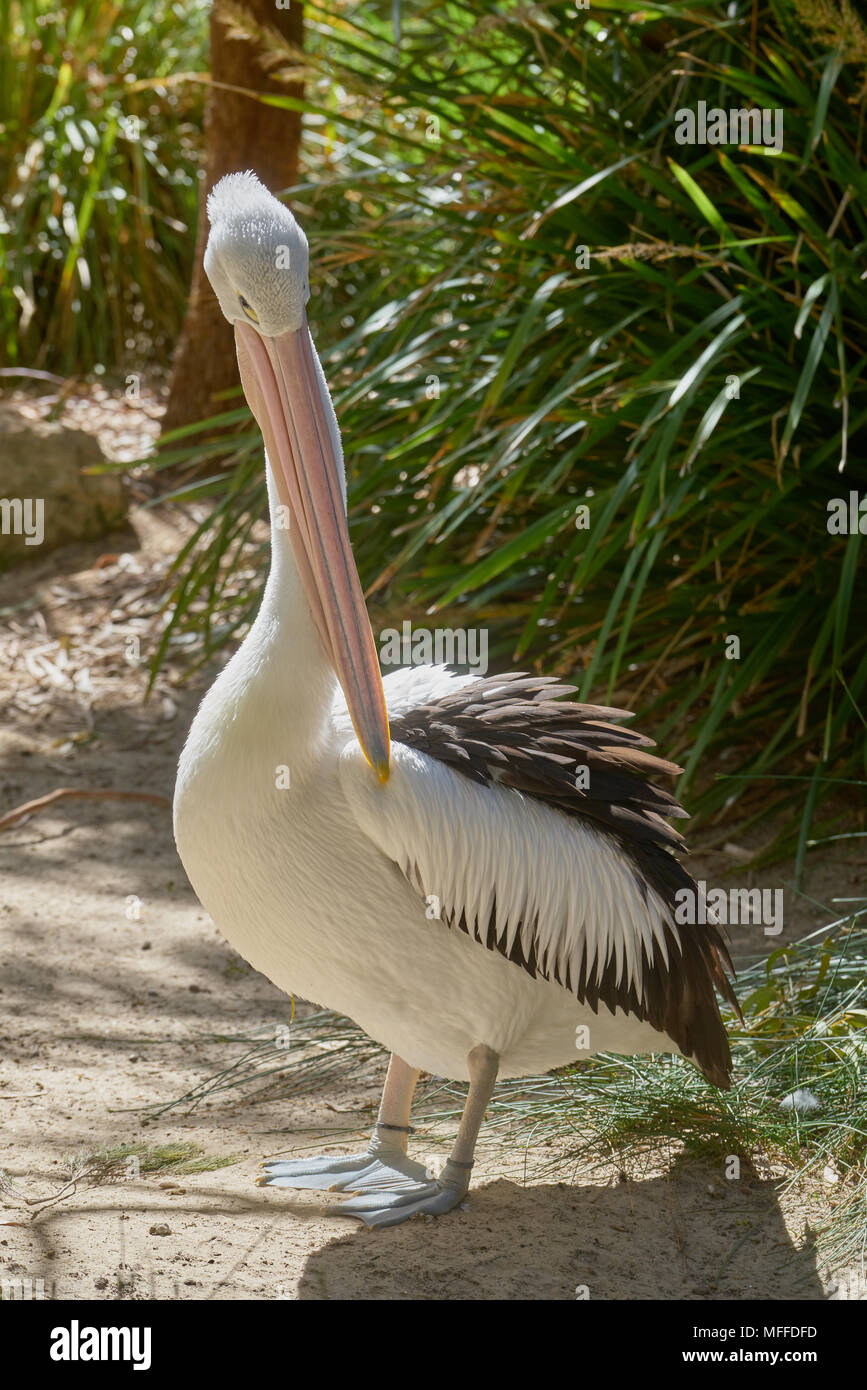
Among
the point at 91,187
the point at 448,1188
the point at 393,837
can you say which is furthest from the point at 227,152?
the point at 448,1188

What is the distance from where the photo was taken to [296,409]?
9.39ft

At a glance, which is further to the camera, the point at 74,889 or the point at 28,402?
the point at 28,402

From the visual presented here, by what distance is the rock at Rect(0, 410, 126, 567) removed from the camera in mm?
7168

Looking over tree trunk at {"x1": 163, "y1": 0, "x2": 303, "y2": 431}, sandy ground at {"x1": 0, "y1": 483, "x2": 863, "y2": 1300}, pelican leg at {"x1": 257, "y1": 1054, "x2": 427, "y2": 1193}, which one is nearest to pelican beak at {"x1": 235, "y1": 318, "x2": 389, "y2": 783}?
pelican leg at {"x1": 257, "y1": 1054, "x2": 427, "y2": 1193}

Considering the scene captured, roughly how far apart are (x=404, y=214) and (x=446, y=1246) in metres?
3.56

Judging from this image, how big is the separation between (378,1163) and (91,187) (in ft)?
22.9

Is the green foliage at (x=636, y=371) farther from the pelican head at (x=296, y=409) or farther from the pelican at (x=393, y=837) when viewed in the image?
the pelican head at (x=296, y=409)

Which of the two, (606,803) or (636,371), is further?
(636,371)

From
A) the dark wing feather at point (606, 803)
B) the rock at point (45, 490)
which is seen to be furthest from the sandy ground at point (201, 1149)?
the rock at point (45, 490)

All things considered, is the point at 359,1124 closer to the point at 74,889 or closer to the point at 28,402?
the point at 74,889

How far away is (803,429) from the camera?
4480 mm

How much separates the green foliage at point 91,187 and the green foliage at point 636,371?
4011mm

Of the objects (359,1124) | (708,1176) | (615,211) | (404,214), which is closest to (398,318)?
(404,214)

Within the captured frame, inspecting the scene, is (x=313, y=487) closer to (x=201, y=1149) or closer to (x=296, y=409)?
(x=296, y=409)
